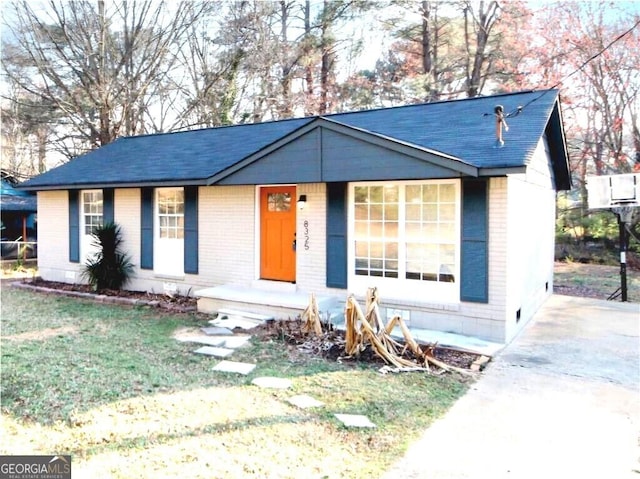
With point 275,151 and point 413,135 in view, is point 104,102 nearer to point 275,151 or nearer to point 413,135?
point 275,151

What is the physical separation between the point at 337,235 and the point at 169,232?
443cm

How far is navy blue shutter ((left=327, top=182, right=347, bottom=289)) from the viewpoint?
811 cm

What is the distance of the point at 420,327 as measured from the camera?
24.2 feet

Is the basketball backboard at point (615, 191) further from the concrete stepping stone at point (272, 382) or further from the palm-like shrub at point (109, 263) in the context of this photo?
the palm-like shrub at point (109, 263)

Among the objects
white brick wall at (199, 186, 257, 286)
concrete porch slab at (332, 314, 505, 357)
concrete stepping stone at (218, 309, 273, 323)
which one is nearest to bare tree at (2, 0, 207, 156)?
white brick wall at (199, 186, 257, 286)

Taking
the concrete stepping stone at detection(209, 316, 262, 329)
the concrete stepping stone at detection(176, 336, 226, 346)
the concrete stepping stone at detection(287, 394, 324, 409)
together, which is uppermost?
the concrete stepping stone at detection(209, 316, 262, 329)

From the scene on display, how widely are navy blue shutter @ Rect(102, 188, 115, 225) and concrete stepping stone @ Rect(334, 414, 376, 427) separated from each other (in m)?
9.03

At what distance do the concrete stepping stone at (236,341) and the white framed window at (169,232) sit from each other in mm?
3956

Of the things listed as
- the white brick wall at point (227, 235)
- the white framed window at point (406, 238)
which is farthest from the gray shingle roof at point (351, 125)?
the white framed window at point (406, 238)

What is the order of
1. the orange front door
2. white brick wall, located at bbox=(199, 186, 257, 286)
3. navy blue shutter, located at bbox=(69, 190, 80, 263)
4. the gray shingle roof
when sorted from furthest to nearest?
1. navy blue shutter, located at bbox=(69, 190, 80, 263)
2. white brick wall, located at bbox=(199, 186, 257, 286)
3. the orange front door
4. the gray shingle roof

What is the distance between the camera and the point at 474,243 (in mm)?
6910

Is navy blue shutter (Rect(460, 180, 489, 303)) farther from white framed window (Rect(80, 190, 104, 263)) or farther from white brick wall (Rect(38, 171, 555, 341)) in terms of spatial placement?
white framed window (Rect(80, 190, 104, 263))

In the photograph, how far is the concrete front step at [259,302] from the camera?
784cm

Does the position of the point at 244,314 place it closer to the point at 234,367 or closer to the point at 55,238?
the point at 234,367
